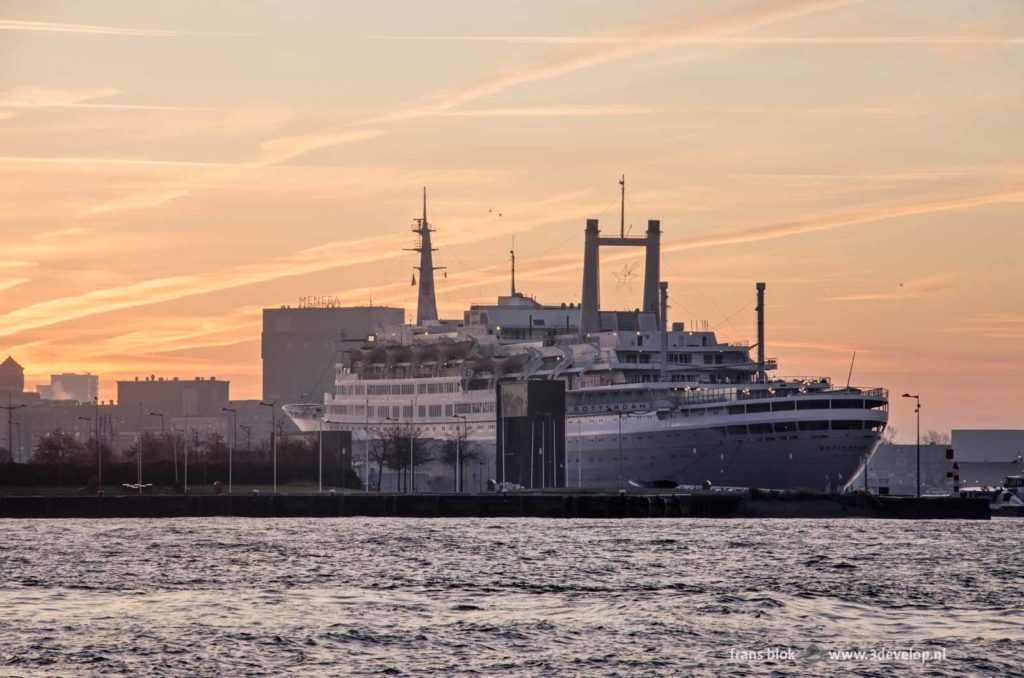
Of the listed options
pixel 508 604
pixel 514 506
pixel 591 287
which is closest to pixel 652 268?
pixel 591 287

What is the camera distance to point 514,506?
131 m

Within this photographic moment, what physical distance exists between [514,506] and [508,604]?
2565 inches

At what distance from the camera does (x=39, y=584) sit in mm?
74438

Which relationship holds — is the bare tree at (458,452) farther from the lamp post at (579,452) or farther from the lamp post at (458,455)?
the lamp post at (579,452)

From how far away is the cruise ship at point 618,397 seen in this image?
148 metres

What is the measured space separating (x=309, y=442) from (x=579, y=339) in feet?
81.4

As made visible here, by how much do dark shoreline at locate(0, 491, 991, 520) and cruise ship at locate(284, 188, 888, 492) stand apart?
1421cm

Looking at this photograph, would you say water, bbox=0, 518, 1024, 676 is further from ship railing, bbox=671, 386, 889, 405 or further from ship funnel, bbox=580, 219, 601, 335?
ship funnel, bbox=580, 219, 601, 335

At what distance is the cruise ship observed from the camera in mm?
A: 147625

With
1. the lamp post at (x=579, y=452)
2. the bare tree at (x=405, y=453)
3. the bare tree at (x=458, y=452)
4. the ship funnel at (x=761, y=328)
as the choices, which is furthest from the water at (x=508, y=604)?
the bare tree at (x=405, y=453)

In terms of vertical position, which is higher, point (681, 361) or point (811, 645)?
point (681, 361)

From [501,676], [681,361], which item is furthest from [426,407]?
[501,676]

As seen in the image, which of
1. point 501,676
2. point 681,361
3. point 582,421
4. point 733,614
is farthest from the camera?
point 681,361

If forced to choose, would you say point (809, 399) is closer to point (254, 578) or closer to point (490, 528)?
point (490, 528)
